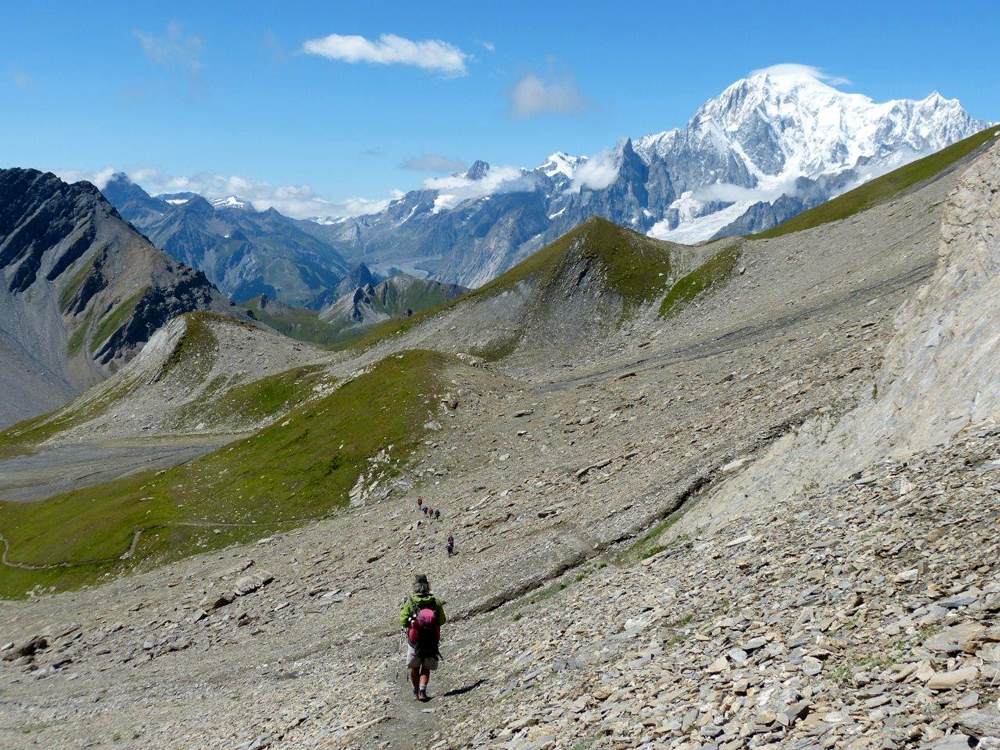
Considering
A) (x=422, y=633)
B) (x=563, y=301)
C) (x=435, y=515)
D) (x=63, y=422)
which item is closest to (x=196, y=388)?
(x=63, y=422)

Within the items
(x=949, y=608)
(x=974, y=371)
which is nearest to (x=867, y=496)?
(x=974, y=371)

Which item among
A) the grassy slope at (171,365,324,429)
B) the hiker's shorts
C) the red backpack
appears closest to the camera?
the red backpack

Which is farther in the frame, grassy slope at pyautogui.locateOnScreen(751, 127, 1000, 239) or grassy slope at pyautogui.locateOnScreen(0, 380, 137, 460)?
grassy slope at pyautogui.locateOnScreen(0, 380, 137, 460)

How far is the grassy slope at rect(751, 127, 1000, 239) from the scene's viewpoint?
145625 millimetres

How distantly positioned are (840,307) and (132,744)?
230ft

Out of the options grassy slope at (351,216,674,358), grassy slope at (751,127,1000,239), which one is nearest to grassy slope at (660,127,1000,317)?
grassy slope at (751,127,1000,239)

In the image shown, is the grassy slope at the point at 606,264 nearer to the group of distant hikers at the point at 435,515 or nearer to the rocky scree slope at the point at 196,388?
the rocky scree slope at the point at 196,388

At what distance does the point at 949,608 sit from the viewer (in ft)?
40.1

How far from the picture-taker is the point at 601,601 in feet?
78.5

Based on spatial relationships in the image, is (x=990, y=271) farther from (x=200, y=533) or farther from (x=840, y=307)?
(x=200, y=533)

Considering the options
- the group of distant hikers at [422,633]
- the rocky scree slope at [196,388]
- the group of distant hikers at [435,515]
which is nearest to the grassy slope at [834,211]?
the rocky scree slope at [196,388]

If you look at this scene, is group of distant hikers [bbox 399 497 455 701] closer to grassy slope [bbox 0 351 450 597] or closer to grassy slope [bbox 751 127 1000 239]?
grassy slope [bbox 0 351 450 597]

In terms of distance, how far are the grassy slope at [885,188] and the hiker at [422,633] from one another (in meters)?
137

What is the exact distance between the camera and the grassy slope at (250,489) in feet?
225
